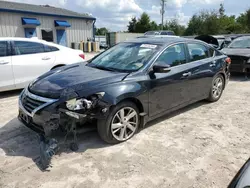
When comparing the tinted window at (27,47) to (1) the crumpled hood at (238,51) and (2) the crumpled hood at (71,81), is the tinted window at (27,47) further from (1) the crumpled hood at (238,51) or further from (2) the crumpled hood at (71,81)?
(1) the crumpled hood at (238,51)

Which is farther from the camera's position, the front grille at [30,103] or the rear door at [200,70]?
the rear door at [200,70]

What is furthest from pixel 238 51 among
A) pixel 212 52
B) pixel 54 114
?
pixel 54 114

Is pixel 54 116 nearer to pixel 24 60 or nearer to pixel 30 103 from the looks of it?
pixel 30 103

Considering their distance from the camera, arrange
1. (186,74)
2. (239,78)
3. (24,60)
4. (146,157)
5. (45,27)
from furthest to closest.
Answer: (45,27)
(239,78)
(24,60)
(186,74)
(146,157)

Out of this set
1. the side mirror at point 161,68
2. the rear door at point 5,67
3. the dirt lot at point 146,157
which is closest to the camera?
the dirt lot at point 146,157

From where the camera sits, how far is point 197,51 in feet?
15.2

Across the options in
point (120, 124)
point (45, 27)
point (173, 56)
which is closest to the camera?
point (120, 124)

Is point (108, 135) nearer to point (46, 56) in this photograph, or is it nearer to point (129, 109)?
point (129, 109)

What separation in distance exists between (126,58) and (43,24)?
16047 mm

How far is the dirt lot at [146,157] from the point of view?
254 cm

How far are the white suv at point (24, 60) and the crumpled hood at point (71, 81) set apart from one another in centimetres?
219

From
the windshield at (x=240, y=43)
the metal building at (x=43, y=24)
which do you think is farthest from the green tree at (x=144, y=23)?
the windshield at (x=240, y=43)

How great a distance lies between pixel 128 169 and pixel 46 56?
4.22 m

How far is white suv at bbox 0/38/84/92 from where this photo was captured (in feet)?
17.0
